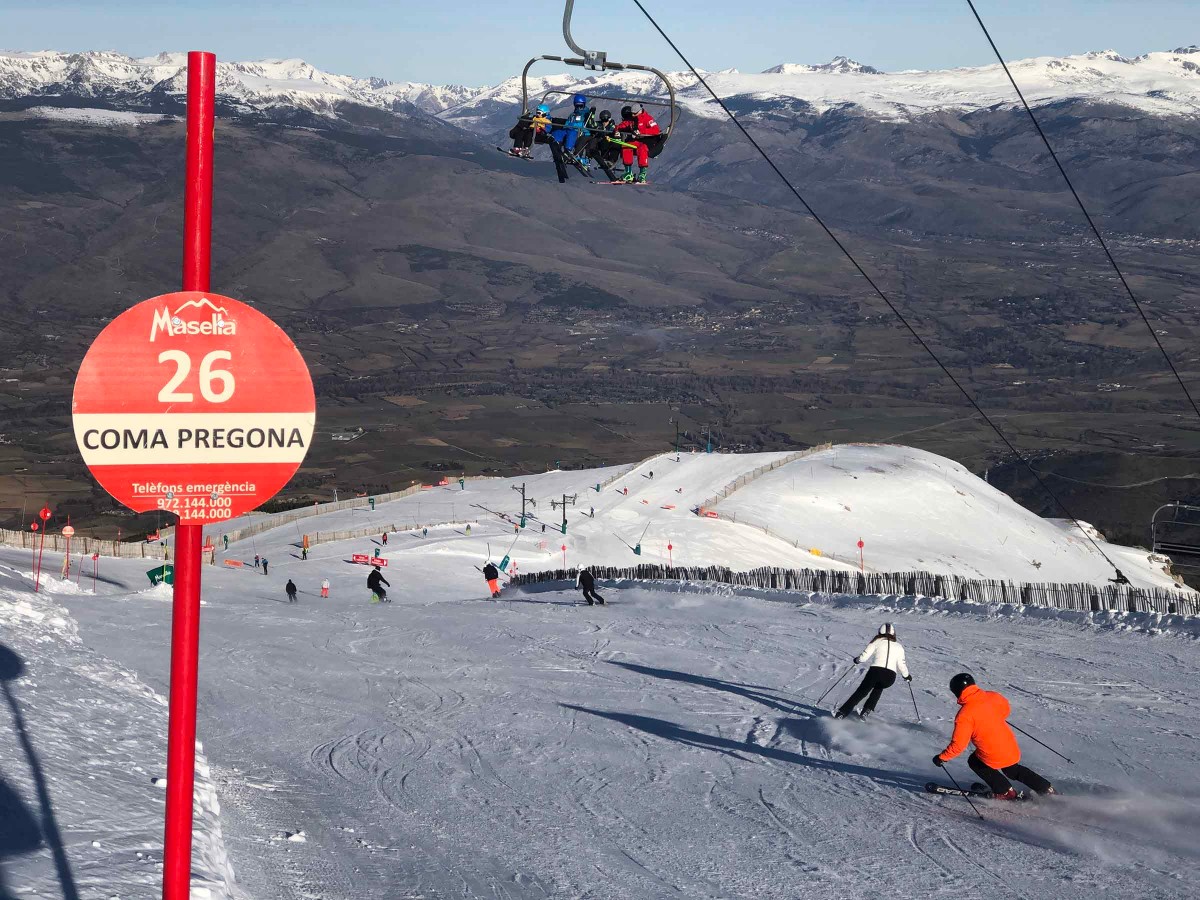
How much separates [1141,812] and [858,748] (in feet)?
9.57

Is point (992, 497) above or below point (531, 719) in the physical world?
above

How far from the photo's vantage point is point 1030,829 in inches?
365

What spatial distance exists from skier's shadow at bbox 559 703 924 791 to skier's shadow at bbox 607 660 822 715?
1531 millimetres

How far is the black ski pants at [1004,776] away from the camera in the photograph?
9797 mm

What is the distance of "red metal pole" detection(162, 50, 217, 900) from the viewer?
4.12m

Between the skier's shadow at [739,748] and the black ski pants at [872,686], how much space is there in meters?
1.13

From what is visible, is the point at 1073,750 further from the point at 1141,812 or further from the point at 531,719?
the point at 531,719

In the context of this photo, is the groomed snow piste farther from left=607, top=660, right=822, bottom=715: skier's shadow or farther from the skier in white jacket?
the skier in white jacket

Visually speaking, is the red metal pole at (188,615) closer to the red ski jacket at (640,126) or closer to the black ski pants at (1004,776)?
the black ski pants at (1004,776)

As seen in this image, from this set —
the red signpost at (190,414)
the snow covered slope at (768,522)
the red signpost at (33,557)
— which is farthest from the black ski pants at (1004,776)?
the snow covered slope at (768,522)

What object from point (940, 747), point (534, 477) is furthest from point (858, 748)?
point (534, 477)

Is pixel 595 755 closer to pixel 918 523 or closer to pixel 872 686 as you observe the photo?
pixel 872 686

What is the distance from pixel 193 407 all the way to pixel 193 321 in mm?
302

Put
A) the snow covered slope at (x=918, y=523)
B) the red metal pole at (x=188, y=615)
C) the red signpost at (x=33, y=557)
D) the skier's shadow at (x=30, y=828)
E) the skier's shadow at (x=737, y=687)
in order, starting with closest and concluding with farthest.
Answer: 1. the red metal pole at (x=188, y=615)
2. the skier's shadow at (x=30, y=828)
3. the skier's shadow at (x=737, y=687)
4. the red signpost at (x=33, y=557)
5. the snow covered slope at (x=918, y=523)
